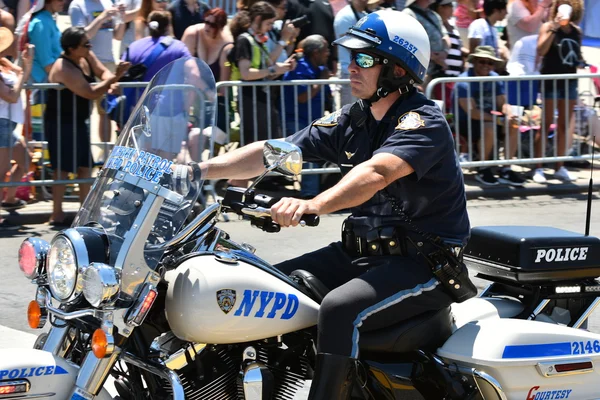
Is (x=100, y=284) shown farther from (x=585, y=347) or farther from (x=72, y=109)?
(x=72, y=109)

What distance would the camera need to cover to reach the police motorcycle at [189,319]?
10.9 feet

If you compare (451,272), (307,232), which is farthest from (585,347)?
(307,232)

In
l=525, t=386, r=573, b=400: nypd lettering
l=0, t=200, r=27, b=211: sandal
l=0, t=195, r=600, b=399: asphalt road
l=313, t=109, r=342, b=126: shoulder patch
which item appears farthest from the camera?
l=0, t=200, r=27, b=211: sandal

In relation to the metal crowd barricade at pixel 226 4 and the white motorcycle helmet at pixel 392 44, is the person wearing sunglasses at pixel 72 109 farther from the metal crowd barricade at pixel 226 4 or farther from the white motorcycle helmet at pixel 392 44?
the metal crowd barricade at pixel 226 4

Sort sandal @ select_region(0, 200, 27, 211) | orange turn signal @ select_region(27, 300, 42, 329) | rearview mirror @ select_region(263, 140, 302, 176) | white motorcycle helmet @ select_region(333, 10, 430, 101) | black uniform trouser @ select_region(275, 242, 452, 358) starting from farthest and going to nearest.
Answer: sandal @ select_region(0, 200, 27, 211), white motorcycle helmet @ select_region(333, 10, 430, 101), black uniform trouser @ select_region(275, 242, 452, 358), orange turn signal @ select_region(27, 300, 42, 329), rearview mirror @ select_region(263, 140, 302, 176)

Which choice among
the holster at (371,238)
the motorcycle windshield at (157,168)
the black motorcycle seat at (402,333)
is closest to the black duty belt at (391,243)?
the holster at (371,238)

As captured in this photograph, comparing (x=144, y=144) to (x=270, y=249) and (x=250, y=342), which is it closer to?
(x=250, y=342)

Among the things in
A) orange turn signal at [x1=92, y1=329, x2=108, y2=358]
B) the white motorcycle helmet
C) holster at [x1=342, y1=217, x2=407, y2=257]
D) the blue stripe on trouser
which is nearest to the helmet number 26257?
the white motorcycle helmet

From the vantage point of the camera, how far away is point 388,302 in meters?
3.75

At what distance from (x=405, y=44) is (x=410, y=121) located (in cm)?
30

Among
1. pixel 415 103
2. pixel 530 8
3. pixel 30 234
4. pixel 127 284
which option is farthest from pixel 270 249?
pixel 530 8

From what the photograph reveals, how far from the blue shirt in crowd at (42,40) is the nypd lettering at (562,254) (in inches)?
228

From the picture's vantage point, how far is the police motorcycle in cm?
331

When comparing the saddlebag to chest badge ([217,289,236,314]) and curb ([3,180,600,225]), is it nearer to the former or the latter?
chest badge ([217,289,236,314])
